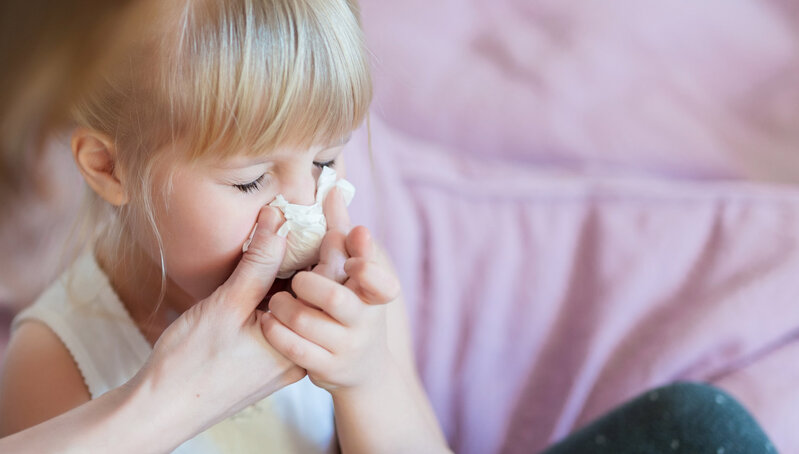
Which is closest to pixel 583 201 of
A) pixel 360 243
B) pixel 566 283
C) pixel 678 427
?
pixel 566 283

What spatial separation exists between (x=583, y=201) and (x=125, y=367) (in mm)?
631

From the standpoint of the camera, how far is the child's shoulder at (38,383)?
0.85 meters

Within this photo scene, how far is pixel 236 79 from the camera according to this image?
0.68m

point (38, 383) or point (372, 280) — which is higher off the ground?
point (372, 280)

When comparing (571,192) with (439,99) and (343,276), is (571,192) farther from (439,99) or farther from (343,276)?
(343,276)

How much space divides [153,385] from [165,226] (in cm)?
14

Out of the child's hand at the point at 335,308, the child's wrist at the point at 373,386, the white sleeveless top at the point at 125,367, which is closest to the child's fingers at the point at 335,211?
the child's hand at the point at 335,308

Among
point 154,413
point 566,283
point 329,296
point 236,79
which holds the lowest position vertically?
point 566,283

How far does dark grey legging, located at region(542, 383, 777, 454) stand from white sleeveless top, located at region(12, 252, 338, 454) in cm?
29

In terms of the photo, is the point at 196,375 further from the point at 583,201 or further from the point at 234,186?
Answer: the point at 583,201

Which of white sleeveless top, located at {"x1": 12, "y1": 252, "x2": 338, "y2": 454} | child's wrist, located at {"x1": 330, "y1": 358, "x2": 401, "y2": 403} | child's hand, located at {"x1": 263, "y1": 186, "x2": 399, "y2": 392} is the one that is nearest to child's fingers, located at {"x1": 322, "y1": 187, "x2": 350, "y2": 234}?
child's hand, located at {"x1": 263, "y1": 186, "x2": 399, "y2": 392}

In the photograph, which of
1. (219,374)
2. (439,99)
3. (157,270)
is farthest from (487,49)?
(219,374)

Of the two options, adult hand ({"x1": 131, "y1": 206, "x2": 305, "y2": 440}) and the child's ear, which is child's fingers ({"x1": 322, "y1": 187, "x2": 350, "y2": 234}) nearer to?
adult hand ({"x1": 131, "y1": 206, "x2": 305, "y2": 440})

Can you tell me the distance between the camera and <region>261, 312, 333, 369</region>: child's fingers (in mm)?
711
